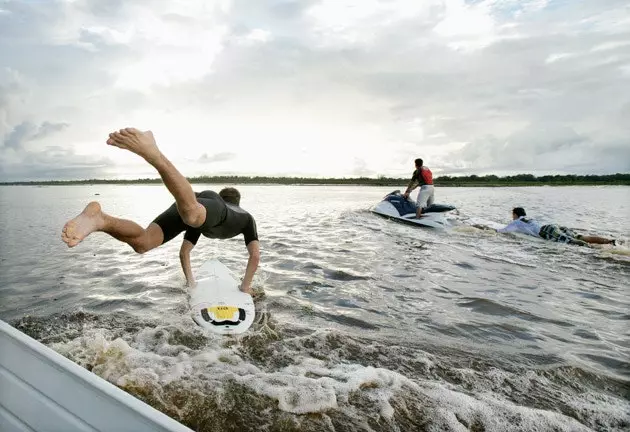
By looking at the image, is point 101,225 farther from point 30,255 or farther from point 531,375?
point 30,255

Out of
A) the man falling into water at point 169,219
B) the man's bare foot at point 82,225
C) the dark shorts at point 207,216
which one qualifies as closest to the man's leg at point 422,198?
the man falling into water at point 169,219

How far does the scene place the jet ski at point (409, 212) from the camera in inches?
634

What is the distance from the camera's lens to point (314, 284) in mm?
7262

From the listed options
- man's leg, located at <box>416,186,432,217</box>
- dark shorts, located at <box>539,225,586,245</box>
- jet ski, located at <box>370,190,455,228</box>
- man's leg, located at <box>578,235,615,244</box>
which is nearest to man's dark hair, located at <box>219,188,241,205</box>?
dark shorts, located at <box>539,225,586,245</box>

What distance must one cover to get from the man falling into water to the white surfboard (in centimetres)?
29

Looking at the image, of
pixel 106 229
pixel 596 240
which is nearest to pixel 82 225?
pixel 106 229

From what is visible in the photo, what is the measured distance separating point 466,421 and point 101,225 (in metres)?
3.76

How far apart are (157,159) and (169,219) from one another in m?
1.67

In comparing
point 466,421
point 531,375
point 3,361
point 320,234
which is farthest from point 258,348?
point 320,234

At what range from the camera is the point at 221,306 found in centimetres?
517

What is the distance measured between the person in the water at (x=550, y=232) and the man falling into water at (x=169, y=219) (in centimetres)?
1091

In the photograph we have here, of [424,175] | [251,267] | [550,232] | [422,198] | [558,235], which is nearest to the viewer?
[251,267]

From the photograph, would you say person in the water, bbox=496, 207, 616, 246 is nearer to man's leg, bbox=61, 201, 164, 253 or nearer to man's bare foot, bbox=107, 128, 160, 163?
man's leg, bbox=61, 201, 164, 253

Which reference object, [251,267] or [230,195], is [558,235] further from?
[230,195]
